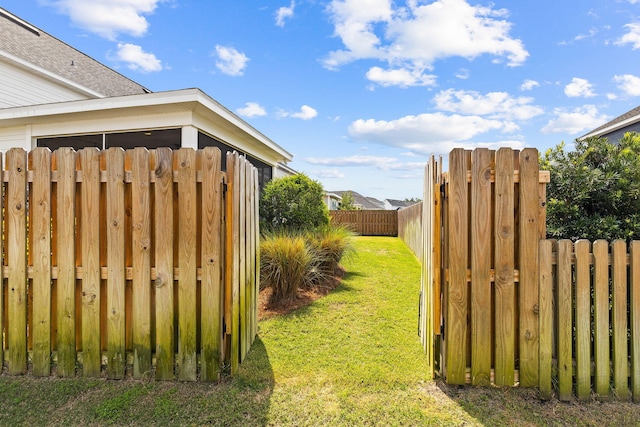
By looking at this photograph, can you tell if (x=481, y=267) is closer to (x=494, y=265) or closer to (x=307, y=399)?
(x=494, y=265)

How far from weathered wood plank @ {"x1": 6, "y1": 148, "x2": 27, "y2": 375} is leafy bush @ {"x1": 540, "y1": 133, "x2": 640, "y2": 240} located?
4478mm

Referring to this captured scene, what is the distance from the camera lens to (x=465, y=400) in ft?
7.24

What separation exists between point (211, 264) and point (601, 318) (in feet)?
9.14

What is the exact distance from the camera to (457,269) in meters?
2.32

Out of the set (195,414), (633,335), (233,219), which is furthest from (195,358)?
(633,335)

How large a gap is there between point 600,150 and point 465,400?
102 inches

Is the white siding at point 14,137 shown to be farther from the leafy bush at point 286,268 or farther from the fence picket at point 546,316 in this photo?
the fence picket at point 546,316

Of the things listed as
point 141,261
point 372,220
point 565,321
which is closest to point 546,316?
point 565,321

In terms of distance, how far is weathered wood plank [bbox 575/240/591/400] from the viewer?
2.20 meters

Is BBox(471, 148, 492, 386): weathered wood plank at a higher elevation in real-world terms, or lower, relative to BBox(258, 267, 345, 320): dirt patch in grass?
higher

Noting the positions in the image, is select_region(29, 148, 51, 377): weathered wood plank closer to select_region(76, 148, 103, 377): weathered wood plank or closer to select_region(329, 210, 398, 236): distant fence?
select_region(76, 148, 103, 377): weathered wood plank

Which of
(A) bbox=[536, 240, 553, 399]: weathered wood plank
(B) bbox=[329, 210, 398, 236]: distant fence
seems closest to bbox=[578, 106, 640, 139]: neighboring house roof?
(B) bbox=[329, 210, 398, 236]: distant fence

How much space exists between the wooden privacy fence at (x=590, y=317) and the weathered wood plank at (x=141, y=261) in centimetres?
288

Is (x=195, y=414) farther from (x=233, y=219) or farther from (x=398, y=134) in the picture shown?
(x=398, y=134)
